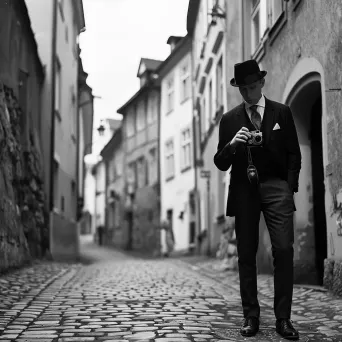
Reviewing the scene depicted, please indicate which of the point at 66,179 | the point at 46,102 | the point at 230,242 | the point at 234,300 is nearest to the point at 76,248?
the point at 66,179

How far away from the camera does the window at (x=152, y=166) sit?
2963cm

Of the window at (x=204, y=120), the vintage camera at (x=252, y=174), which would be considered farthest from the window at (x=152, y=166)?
the vintage camera at (x=252, y=174)

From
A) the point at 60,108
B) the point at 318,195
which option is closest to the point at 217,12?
the point at 60,108

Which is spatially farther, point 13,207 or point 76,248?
point 76,248

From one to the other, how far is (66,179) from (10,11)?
26.8 feet

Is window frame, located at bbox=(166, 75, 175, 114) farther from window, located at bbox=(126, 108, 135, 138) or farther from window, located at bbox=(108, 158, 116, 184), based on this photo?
window, located at bbox=(108, 158, 116, 184)

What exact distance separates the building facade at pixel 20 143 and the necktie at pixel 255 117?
5139 millimetres

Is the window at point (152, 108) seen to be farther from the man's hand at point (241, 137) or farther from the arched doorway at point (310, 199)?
the man's hand at point (241, 137)

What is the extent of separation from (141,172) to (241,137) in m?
27.9

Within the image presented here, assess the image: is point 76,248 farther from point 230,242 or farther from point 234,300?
point 234,300

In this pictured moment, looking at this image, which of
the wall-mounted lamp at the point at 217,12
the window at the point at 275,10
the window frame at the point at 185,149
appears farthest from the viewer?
the window frame at the point at 185,149

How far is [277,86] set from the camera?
33.1 ft

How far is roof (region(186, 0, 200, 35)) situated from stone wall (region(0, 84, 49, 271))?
9739 mm

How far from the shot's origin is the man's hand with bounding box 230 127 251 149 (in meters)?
4.37
